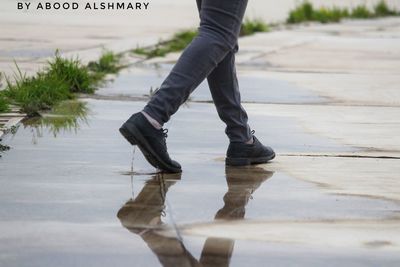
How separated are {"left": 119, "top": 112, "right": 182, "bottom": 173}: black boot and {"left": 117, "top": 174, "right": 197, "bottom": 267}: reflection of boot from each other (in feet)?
0.24

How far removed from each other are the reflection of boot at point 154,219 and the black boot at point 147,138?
0.07m

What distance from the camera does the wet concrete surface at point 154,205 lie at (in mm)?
3699

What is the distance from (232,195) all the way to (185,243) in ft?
2.86

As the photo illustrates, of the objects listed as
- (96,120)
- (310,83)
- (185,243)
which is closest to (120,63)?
(310,83)

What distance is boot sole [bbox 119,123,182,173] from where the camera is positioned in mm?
4953

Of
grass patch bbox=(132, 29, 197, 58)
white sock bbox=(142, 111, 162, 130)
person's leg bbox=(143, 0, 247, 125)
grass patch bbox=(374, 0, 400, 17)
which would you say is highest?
person's leg bbox=(143, 0, 247, 125)

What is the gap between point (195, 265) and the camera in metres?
3.57

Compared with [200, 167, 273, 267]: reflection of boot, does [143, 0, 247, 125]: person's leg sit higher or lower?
higher

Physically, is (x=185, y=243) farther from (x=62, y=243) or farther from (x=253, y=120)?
(x=253, y=120)

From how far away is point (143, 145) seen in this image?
499 centimetres

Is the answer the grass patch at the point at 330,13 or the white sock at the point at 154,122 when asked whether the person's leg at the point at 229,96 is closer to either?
the white sock at the point at 154,122

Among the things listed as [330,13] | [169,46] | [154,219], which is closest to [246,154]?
[154,219]

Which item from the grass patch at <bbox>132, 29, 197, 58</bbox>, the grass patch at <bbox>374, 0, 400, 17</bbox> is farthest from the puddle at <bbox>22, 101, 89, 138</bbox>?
the grass patch at <bbox>374, 0, 400, 17</bbox>

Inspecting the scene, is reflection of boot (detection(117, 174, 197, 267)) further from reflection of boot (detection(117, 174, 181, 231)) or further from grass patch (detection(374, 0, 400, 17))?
grass patch (detection(374, 0, 400, 17))
